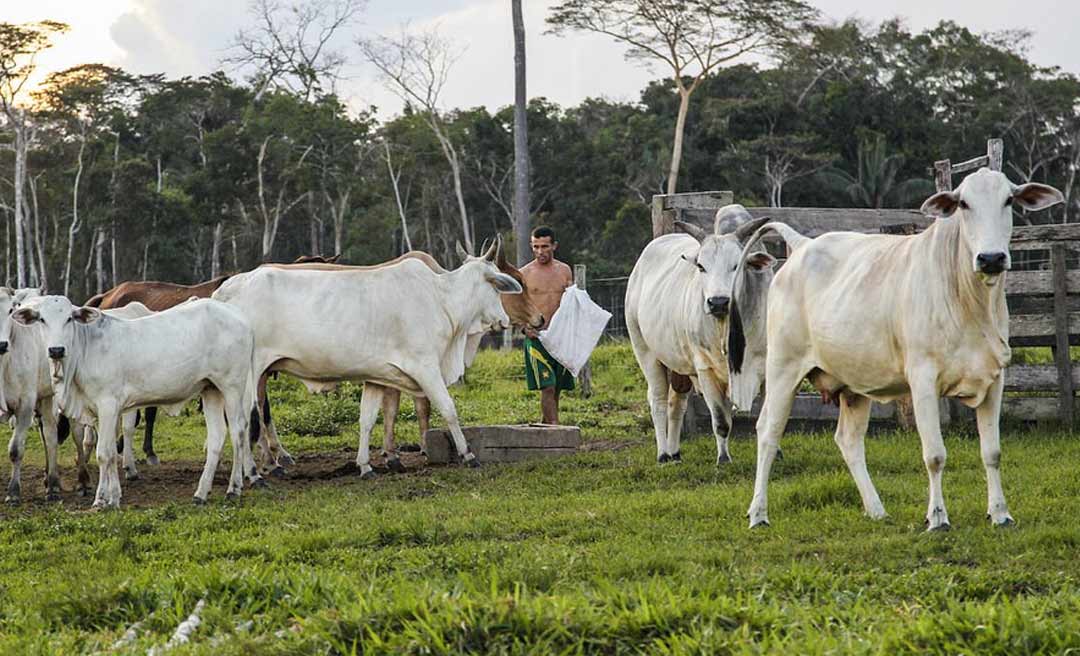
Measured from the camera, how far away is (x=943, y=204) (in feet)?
23.7

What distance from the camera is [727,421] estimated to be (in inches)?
397

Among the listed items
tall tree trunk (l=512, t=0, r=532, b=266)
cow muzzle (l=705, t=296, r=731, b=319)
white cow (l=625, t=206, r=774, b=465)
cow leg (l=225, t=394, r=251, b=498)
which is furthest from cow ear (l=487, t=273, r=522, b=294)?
tall tree trunk (l=512, t=0, r=532, b=266)

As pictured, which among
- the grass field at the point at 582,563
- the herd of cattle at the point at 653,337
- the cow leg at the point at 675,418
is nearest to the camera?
the grass field at the point at 582,563

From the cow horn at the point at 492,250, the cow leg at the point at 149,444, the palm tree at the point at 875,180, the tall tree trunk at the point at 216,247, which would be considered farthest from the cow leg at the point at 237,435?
the palm tree at the point at 875,180

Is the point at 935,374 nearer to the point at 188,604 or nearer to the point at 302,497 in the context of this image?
the point at 188,604

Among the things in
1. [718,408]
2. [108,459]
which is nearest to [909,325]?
[718,408]

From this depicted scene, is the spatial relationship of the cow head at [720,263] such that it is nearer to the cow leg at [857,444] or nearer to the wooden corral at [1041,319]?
the cow leg at [857,444]

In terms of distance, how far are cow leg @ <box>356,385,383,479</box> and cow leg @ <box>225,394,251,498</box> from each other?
44.5 inches

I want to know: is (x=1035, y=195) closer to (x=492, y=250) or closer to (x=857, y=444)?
(x=857, y=444)

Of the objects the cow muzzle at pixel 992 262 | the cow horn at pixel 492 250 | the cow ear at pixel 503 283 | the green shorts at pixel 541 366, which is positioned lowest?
the green shorts at pixel 541 366

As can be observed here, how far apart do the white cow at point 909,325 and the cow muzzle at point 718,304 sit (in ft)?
3.19

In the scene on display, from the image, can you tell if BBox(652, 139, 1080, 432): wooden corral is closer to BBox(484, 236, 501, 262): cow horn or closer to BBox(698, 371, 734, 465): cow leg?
BBox(698, 371, 734, 465): cow leg

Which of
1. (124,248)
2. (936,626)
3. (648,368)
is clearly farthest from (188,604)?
(124,248)

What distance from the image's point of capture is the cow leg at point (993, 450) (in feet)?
23.7
